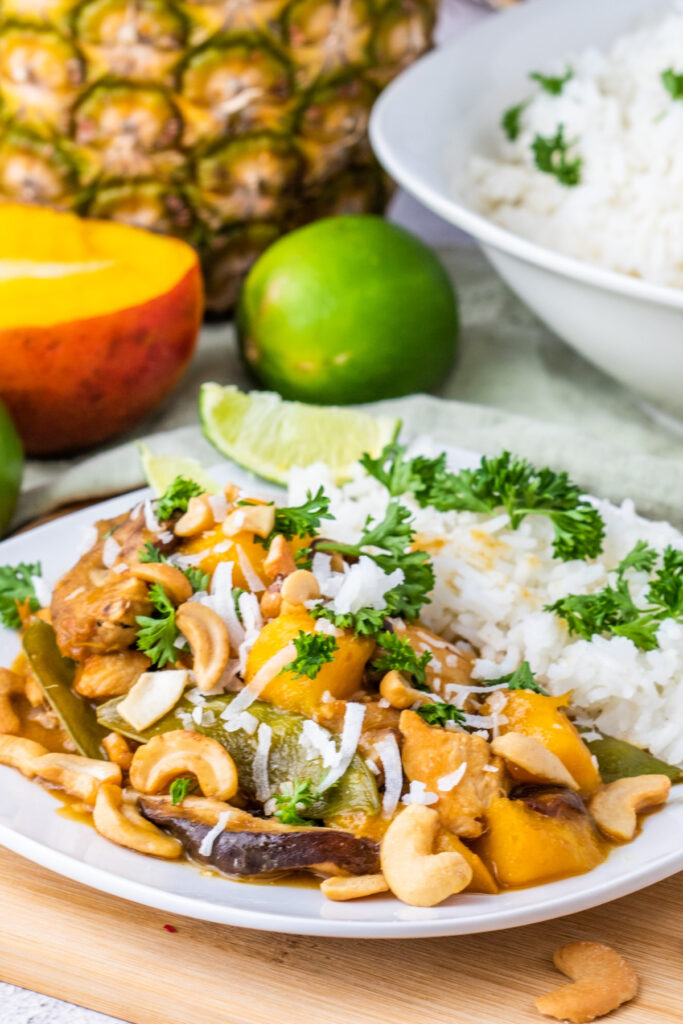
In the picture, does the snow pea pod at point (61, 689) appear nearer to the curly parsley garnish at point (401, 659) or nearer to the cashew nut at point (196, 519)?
the cashew nut at point (196, 519)

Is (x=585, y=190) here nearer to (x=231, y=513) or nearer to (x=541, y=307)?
(x=541, y=307)

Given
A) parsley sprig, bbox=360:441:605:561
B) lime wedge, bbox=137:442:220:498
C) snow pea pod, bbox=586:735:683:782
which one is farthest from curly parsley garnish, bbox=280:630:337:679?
lime wedge, bbox=137:442:220:498

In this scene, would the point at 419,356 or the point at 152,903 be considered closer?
the point at 152,903

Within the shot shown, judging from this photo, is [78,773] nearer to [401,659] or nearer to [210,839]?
[210,839]

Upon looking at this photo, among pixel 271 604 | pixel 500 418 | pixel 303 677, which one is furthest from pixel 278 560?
pixel 500 418


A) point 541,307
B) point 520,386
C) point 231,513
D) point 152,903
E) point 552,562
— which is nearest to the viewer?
point 152,903

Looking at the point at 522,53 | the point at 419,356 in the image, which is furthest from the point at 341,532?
the point at 522,53

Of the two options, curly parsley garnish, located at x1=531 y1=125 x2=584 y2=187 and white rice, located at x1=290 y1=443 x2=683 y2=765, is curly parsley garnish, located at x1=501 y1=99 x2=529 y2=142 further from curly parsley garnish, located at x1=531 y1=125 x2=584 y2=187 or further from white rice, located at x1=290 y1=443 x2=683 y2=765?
white rice, located at x1=290 y1=443 x2=683 y2=765

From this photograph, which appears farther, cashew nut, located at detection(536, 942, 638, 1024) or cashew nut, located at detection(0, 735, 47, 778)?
cashew nut, located at detection(0, 735, 47, 778)
